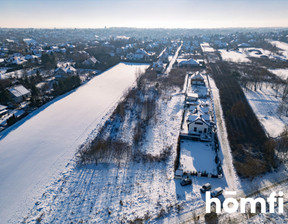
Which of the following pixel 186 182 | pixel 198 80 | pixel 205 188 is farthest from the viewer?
pixel 198 80

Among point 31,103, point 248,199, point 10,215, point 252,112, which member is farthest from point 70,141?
point 252,112

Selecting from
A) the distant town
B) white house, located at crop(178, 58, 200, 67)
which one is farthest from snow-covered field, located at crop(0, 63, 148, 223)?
white house, located at crop(178, 58, 200, 67)

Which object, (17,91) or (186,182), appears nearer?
(186,182)

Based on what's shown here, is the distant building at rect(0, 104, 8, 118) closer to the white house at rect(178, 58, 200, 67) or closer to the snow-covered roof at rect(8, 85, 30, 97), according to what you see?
the snow-covered roof at rect(8, 85, 30, 97)

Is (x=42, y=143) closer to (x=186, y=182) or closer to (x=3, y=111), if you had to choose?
(x=3, y=111)

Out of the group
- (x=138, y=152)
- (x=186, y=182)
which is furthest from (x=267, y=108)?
(x=138, y=152)

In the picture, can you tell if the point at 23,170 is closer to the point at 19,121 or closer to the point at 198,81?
the point at 19,121
